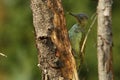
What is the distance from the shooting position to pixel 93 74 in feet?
29.5

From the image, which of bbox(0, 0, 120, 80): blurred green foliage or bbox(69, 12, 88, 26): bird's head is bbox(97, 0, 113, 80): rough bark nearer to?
bbox(69, 12, 88, 26): bird's head

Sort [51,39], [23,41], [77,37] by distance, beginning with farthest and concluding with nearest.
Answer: [23,41]
[77,37]
[51,39]

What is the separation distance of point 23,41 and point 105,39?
658cm

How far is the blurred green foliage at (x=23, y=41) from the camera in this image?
29.5 ft

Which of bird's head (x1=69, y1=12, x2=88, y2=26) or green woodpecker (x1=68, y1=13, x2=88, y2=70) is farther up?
bird's head (x1=69, y1=12, x2=88, y2=26)

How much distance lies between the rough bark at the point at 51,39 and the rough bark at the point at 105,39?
11.0 inches

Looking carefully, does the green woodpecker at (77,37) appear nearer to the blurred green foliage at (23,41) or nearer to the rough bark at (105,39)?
the rough bark at (105,39)

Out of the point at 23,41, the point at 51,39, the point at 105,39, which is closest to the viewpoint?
the point at 105,39

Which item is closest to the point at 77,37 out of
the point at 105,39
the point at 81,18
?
the point at 81,18

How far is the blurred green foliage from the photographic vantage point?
899cm

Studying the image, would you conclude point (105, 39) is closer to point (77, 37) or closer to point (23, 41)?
point (77, 37)

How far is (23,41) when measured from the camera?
33.0 ft

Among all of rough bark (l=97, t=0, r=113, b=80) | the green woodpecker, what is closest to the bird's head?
the green woodpecker

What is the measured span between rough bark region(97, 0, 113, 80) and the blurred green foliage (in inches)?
198
